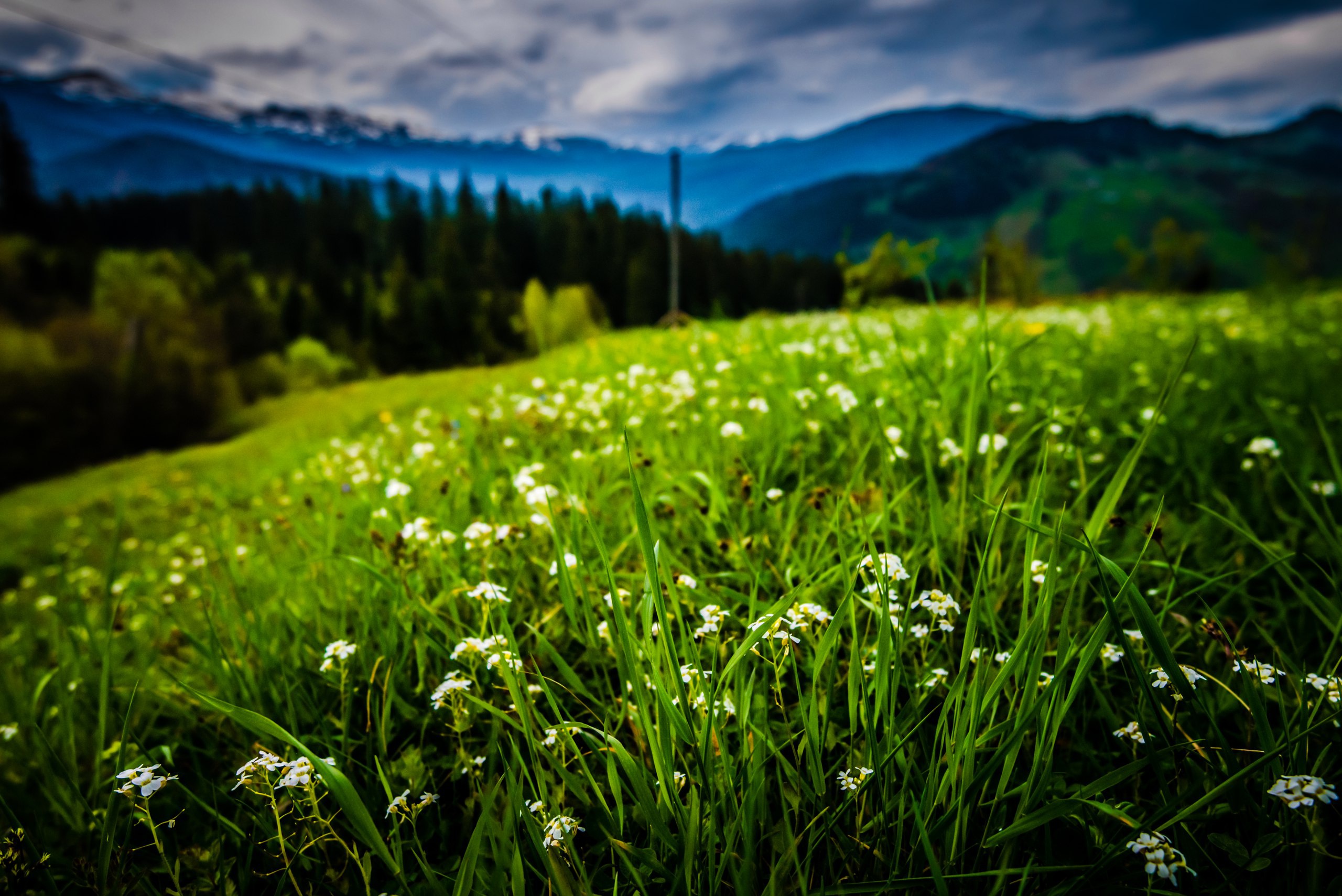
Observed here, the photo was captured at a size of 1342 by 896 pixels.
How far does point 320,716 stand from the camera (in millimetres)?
1497

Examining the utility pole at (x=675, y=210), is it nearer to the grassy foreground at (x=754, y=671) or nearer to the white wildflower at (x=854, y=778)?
the grassy foreground at (x=754, y=671)

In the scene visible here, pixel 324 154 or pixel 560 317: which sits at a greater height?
pixel 324 154

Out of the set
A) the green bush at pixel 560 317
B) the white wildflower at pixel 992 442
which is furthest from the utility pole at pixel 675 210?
the white wildflower at pixel 992 442

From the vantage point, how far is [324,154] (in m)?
63.5

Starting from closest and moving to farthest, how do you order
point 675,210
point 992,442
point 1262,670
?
1. point 1262,670
2. point 992,442
3. point 675,210

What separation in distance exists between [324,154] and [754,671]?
263 feet

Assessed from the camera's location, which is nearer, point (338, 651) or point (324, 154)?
point (338, 651)

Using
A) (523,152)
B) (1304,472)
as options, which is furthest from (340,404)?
Answer: (1304,472)

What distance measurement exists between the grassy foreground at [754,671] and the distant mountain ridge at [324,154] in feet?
62.1

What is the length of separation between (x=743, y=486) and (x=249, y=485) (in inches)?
346

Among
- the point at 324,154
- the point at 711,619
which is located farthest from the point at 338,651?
the point at 324,154

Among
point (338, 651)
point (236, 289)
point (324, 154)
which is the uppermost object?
point (324, 154)

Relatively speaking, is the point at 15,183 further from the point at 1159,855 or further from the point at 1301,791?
the point at 1301,791

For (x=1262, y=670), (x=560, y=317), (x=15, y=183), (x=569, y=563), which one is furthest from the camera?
(x=15, y=183)
